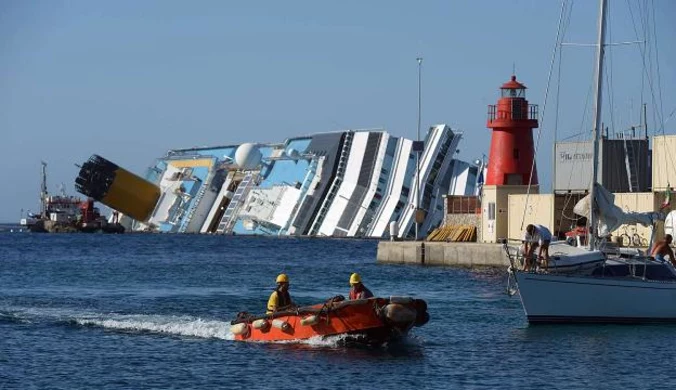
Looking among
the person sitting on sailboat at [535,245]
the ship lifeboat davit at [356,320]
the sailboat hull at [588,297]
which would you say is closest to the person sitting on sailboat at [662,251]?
the sailboat hull at [588,297]

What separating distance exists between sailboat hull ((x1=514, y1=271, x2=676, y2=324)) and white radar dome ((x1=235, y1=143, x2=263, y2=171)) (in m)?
87.1

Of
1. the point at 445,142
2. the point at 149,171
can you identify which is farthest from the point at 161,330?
the point at 149,171

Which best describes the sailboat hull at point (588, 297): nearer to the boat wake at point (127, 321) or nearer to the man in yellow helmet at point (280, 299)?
the man in yellow helmet at point (280, 299)

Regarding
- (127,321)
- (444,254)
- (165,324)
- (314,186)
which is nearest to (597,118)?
(165,324)

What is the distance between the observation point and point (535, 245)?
104ft

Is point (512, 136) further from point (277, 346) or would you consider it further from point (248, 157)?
point (248, 157)

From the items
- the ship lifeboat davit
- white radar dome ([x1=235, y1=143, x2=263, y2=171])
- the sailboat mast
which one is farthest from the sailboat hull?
white radar dome ([x1=235, y1=143, x2=263, y2=171])

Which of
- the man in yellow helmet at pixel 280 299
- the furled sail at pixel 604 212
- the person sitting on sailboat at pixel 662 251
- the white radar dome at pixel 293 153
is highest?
the white radar dome at pixel 293 153

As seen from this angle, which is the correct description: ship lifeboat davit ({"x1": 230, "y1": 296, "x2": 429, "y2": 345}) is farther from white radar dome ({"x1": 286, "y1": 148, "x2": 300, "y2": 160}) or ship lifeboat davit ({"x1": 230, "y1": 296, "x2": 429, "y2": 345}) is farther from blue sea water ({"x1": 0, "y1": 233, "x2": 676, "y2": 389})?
white radar dome ({"x1": 286, "y1": 148, "x2": 300, "y2": 160})

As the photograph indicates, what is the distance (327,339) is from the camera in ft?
92.6

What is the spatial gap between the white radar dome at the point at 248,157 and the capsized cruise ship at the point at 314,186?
9 centimetres

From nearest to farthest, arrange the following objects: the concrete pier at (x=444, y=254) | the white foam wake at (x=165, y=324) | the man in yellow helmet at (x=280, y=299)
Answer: the man in yellow helmet at (x=280, y=299) → the white foam wake at (x=165, y=324) → the concrete pier at (x=444, y=254)

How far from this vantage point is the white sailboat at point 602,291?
103 feet

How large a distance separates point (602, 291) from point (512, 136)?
31.0 meters
